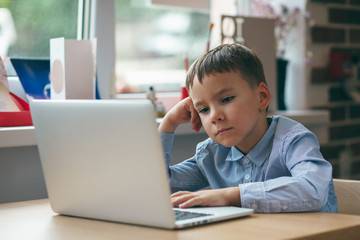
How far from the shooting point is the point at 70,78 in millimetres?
1702

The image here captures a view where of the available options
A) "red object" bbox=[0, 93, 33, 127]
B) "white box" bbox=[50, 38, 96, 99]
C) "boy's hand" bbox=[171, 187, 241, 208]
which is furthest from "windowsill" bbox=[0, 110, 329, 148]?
"boy's hand" bbox=[171, 187, 241, 208]

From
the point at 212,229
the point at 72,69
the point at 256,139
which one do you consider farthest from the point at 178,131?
the point at 212,229

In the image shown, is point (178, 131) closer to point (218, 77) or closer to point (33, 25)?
point (33, 25)

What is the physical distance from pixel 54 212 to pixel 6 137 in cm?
48

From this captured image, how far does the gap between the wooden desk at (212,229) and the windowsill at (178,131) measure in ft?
1.64

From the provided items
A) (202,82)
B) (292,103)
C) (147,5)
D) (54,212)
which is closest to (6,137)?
(54,212)

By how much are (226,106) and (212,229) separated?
1.23ft

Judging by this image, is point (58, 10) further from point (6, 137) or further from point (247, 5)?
point (247, 5)

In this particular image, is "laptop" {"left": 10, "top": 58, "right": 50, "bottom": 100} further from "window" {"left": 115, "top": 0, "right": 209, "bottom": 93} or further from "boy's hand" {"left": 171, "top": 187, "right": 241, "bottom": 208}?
"boy's hand" {"left": 171, "top": 187, "right": 241, "bottom": 208}

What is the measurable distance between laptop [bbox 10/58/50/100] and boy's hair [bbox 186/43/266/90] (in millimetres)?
759

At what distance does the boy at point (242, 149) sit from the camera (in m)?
1.04

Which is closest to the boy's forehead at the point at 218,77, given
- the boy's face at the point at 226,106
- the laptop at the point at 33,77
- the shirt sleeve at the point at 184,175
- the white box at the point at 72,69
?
the boy's face at the point at 226,106

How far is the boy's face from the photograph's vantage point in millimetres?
1192

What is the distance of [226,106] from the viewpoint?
3.92 ft
